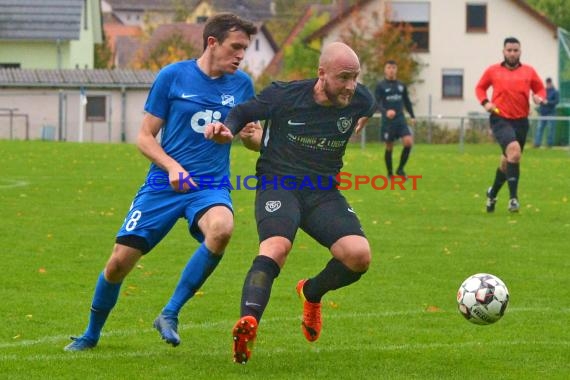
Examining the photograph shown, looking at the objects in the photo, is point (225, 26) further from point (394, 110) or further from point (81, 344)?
point (394, 110)

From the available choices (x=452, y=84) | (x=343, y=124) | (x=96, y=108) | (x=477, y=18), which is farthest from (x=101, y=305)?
(x=452, y=84)

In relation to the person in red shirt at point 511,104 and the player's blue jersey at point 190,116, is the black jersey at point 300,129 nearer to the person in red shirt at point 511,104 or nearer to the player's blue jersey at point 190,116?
the player's blue jersey at point 190,116

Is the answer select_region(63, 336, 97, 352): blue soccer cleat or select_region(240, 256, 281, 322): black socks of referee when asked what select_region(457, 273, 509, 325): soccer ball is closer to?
select_region(240, 256, 281, 322): black socks of referee

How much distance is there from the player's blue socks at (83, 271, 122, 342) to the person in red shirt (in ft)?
32.0

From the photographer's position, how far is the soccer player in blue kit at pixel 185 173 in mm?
7652

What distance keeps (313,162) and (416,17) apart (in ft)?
Answer: 167

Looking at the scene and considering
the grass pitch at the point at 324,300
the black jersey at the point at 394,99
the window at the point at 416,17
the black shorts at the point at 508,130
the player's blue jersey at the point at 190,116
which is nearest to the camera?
the grass pitch at the point at 324,300

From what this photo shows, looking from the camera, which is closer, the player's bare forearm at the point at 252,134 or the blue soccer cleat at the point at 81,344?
the blue soccer cleat at the point at 81,344

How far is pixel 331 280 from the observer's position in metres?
7.77

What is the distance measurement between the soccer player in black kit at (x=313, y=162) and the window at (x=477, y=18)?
51.0 meters

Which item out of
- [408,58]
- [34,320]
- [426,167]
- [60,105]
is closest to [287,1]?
[408,58]

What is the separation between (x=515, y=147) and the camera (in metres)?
16.7

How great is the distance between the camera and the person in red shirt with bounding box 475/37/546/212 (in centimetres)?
1678

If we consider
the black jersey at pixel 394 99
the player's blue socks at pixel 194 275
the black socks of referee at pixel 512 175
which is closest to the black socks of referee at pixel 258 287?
the player's blue socks at pixel 194 275
